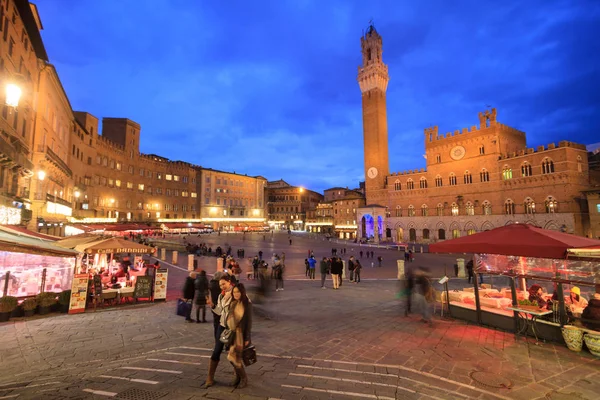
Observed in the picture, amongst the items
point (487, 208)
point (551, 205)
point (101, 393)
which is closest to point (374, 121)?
point (487, 208)

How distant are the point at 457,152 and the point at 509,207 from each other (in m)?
11.0

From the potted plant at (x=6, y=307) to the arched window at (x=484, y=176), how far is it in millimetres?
49100

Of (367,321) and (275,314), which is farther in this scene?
(275,314)

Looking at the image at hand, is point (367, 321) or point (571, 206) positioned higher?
point (571, 206)

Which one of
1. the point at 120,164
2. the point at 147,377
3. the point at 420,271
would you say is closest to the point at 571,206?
the point at 420,271

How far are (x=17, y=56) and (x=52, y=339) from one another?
16.9 meters

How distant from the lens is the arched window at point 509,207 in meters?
39.8

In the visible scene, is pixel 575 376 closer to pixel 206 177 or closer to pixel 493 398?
pixel 493 398

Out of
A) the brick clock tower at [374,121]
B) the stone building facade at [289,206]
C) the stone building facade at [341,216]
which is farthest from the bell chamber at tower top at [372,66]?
the stone building facade at [289,206]

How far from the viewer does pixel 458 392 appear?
14.4 feet

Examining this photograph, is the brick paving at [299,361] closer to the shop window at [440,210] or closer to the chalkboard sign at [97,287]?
the chalkboard sign at [97,287]

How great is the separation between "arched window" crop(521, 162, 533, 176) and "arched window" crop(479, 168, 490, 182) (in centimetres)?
424

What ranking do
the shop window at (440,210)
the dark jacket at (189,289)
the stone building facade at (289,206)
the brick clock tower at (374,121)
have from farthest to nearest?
the stone building facade at (289,206), the brick clock tower at (374,121), the shop window at (440,210), the dark jacket at (189,289)

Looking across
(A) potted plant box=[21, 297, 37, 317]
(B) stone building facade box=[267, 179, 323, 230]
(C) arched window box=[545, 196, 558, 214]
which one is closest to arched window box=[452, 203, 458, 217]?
(C) arched window box=[545, 196, 558, 214]
